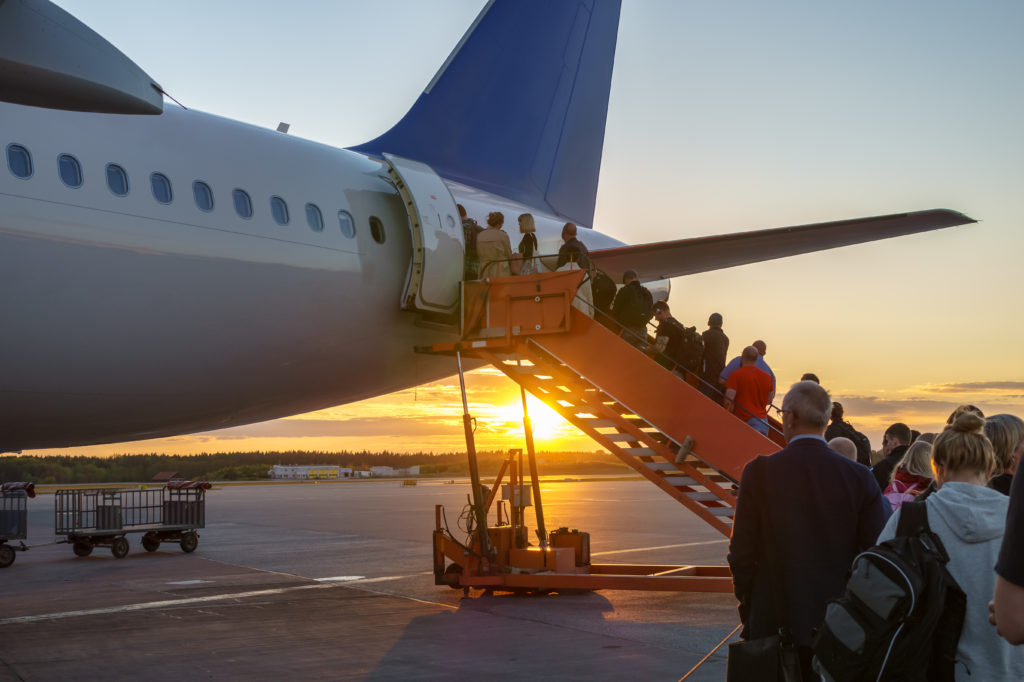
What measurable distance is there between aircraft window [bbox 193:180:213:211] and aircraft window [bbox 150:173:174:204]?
329 mm

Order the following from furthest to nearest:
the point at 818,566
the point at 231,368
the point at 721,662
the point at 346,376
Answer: the point at 346,376 < the point at 231,368 < the point at 721,662 < the point at 818,566

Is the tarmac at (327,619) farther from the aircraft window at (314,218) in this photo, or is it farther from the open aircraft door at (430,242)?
the aircraft window at (314,218)

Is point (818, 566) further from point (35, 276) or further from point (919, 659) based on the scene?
point (35, 276)

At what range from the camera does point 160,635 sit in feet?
32.9

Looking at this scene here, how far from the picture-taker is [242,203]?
11008 millimetres

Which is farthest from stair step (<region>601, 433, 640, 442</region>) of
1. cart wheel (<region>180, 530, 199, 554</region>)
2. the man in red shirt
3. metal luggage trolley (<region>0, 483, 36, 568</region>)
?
metal luggage trolley (<region>0, 483, 36, 568</region>)

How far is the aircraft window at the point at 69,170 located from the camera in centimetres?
916

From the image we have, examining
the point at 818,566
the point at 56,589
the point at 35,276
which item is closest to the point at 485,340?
the point at 35,276

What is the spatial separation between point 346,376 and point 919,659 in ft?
34.6

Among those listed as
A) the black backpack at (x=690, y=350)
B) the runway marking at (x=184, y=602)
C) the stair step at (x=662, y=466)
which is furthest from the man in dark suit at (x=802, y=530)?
the black backpack at (x=690, y=350)

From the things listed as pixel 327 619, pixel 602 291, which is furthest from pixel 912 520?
pixel 602 291

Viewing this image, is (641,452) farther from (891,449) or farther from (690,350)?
(891,449)

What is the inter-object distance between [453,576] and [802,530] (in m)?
8.80

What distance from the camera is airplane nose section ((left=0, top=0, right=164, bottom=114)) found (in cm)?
511
